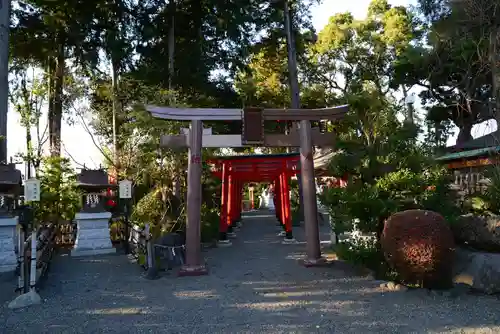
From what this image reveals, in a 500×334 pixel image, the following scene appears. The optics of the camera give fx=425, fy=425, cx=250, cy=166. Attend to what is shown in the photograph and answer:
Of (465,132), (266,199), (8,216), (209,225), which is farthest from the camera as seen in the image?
(266,199)

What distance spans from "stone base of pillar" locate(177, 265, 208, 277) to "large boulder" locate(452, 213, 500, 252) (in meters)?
4.14

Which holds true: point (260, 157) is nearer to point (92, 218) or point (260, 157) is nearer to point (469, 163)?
point (92, 218)

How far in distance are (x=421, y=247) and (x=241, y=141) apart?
12.4 ft

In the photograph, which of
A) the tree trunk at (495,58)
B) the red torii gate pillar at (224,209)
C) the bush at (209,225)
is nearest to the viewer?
the tree trunk at (495,58)

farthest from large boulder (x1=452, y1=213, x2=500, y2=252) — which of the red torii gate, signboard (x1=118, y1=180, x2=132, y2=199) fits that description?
signboard (x1=118, y1=180, x2=132, y2=199)

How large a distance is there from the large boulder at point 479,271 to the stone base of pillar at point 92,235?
779cm

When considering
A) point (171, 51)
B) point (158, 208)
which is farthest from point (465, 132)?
point (158, 208)

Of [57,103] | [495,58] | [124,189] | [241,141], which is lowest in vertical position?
[124,189]

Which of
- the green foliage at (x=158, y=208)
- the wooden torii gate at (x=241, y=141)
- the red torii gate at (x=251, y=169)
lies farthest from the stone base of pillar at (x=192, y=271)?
the red torii gate at (x=251, y=169)

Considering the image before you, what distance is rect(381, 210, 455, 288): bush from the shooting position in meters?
5.35

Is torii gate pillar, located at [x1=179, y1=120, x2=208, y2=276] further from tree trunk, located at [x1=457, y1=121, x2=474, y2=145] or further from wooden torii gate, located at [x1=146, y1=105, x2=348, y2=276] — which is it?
tree trunk, located at [x1=457, y1=121, x2=474, y2=145]

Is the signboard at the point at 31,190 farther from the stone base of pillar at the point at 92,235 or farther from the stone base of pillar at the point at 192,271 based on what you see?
the stone base of pillar at the point at 192,271

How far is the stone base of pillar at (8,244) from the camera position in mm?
8242

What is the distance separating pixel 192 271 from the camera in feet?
24.2
